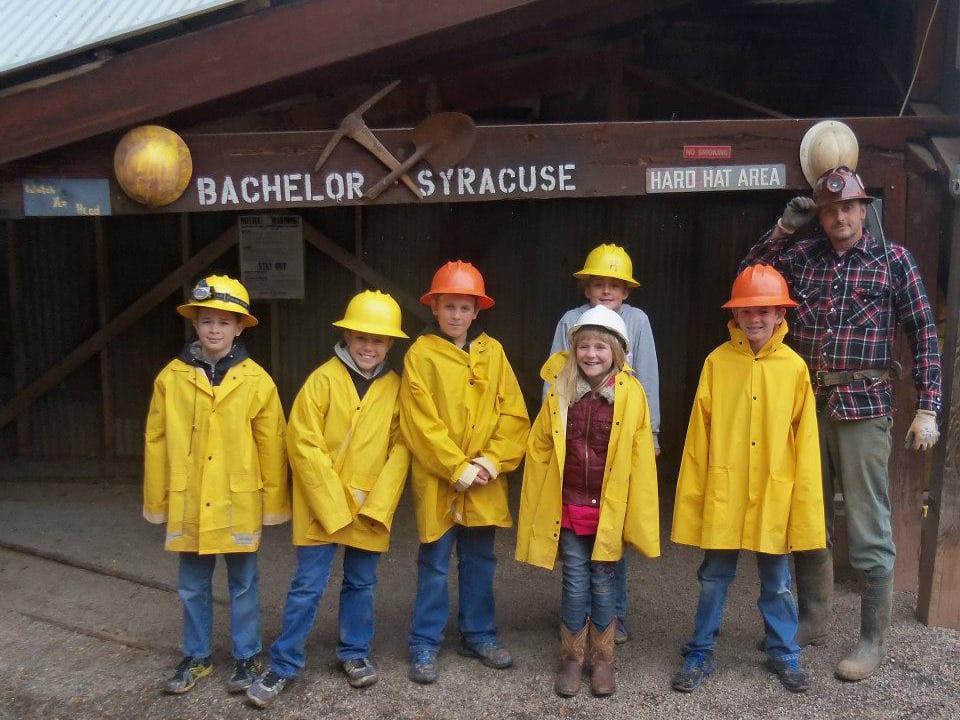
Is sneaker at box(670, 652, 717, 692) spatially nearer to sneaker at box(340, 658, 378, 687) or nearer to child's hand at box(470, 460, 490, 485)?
child's hand at box(470, 460, 490, 485)

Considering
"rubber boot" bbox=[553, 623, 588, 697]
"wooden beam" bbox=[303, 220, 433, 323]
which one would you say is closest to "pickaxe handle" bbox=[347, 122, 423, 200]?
"rubber boot" bbox=[553, 623, 588, 697]

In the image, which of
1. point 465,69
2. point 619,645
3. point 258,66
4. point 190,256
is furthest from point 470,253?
point 619,645

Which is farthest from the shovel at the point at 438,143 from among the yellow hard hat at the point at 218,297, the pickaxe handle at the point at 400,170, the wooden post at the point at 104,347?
the wooden post at the point at 104,347

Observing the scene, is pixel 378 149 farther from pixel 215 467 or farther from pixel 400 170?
pixel 215 467

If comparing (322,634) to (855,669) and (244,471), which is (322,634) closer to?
(244,471)

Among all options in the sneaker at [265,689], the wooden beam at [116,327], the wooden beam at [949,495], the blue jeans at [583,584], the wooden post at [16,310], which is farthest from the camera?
the wooden post at [16,310]

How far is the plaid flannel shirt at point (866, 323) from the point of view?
12.9 feet

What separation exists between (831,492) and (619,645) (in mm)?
1228

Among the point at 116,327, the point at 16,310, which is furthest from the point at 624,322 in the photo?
the point at 16,310

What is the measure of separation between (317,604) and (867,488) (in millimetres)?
2454

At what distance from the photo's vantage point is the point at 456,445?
3811 millimetres

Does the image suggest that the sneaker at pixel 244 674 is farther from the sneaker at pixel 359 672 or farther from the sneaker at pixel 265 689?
the sneaker at pixel 359 672

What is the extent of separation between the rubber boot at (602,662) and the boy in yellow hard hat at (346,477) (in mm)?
951

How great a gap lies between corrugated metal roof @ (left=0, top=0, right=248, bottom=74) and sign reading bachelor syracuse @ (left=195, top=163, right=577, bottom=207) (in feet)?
2.35
